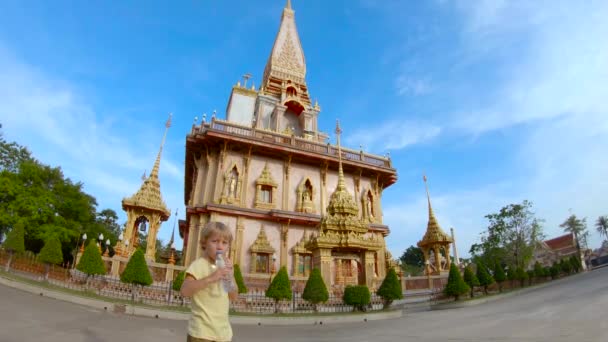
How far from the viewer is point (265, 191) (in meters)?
19.6

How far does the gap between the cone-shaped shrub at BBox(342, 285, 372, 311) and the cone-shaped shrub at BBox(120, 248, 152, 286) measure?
284 inches

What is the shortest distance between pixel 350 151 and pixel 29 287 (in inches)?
710

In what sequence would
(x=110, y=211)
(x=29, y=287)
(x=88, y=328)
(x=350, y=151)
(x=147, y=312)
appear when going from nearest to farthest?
(x=88, y=328), (x=147, y=312), (x=29, y=287), (x=350, y=151), (x=110, y=211)

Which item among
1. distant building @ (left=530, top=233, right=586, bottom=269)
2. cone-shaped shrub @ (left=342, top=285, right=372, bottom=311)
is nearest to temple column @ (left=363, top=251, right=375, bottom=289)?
cone-shaped shrub @ (left=342, top=285, right=372, bottom=311)

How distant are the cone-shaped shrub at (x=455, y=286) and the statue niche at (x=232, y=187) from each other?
1183 centimetres

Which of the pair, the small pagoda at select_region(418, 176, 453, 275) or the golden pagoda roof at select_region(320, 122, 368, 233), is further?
the small pagoda at select_region(418, 176, 453, 275)

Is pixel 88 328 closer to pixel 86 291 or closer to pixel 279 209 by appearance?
pixel 86 291

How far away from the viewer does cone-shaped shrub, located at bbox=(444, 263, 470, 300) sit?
14445mm

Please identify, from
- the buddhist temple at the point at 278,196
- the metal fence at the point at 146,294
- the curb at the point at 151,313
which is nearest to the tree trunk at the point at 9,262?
the metal fence at the point at 146,294

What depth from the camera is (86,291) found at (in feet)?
36.3

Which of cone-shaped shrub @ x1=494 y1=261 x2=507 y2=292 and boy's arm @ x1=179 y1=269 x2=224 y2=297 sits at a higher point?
boy's arm @ x1=179 y1=269 x2=224 y2=297

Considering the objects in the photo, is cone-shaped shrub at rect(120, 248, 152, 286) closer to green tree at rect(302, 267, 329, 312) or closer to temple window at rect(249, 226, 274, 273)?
green tree at rect(302, 267, 329, 312)

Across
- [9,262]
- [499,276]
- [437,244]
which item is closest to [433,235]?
[437,244]

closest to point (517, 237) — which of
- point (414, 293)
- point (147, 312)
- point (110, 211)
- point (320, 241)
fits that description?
point (414, 293)
